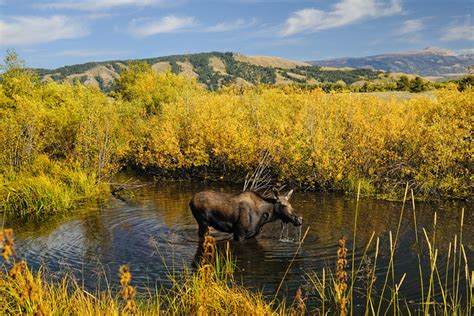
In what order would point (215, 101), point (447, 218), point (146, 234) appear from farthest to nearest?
point (215, 101)
point (447, 218)
point (146, 234)

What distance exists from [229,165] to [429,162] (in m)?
10.8

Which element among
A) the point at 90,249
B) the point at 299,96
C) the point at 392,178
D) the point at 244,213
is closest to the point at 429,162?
the point at 392,178

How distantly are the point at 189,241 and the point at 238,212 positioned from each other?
5.97ft

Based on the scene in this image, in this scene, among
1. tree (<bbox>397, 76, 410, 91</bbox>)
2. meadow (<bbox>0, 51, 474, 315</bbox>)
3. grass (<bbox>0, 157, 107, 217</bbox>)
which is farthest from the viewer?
tree (<bbox>397, 76, 410, 91</bbox>)

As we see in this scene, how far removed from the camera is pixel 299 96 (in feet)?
102

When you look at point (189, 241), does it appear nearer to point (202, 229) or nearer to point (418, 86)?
point (202, 229)

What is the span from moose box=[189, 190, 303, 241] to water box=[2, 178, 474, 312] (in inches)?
20.7

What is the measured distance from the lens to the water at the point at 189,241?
11.1 meters

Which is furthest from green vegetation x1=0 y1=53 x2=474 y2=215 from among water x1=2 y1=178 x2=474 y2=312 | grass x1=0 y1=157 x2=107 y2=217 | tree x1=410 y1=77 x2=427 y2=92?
tree x1=410 y1=77 x2=427 y2=92

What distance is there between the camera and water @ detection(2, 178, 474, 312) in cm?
1108

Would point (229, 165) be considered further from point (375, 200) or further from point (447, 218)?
point (447, 218)

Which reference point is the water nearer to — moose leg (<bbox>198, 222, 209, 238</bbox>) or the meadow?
moose leg (<bbox>198, 222, 209, 238</bbox>)

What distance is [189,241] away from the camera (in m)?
13.9

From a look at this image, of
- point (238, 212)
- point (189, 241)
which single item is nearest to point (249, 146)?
point (238, 212)
